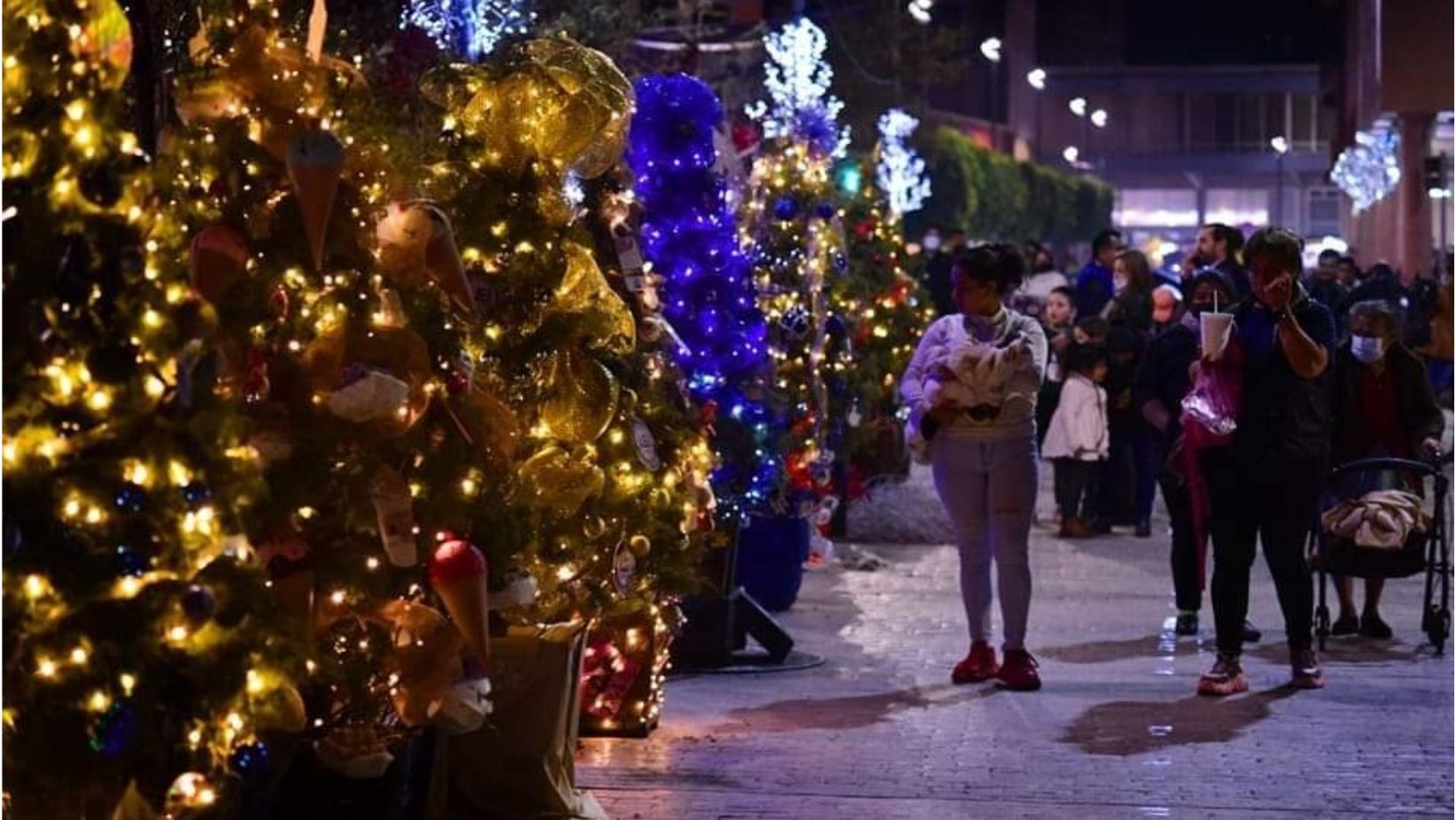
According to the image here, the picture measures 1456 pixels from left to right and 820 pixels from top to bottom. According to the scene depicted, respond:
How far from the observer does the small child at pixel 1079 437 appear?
16078 millimetres

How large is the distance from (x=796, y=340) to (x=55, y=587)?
8.96m

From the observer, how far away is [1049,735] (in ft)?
29.4

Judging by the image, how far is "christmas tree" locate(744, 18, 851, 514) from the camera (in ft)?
40.8

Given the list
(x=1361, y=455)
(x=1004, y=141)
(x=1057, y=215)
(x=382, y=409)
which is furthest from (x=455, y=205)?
(x=1004, y=141)

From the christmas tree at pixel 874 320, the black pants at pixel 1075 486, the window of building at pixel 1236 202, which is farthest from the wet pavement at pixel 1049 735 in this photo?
the window of building at pixel 1236 202

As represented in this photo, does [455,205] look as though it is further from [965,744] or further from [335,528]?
[965,744]

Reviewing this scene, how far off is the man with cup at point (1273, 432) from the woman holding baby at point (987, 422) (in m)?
0.75

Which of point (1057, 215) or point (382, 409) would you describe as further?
point (1057, 215)

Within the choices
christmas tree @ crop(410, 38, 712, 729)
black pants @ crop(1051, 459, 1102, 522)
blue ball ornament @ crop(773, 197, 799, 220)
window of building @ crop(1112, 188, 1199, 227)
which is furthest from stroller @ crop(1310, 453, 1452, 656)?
window of building @ crop(1112, 188, 1199, 227)

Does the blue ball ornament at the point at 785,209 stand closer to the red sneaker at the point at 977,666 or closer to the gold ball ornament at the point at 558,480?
the red sneaker at the point at 977,666

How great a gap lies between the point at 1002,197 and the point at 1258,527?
47795 millimetres

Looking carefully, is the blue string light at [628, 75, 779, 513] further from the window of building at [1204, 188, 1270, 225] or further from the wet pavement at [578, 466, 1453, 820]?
the window of building at [1204, 188, 1270, 225]

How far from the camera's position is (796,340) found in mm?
13438

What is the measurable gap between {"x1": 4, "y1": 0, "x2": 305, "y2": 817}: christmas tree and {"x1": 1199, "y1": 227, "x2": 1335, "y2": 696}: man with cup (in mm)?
5389
